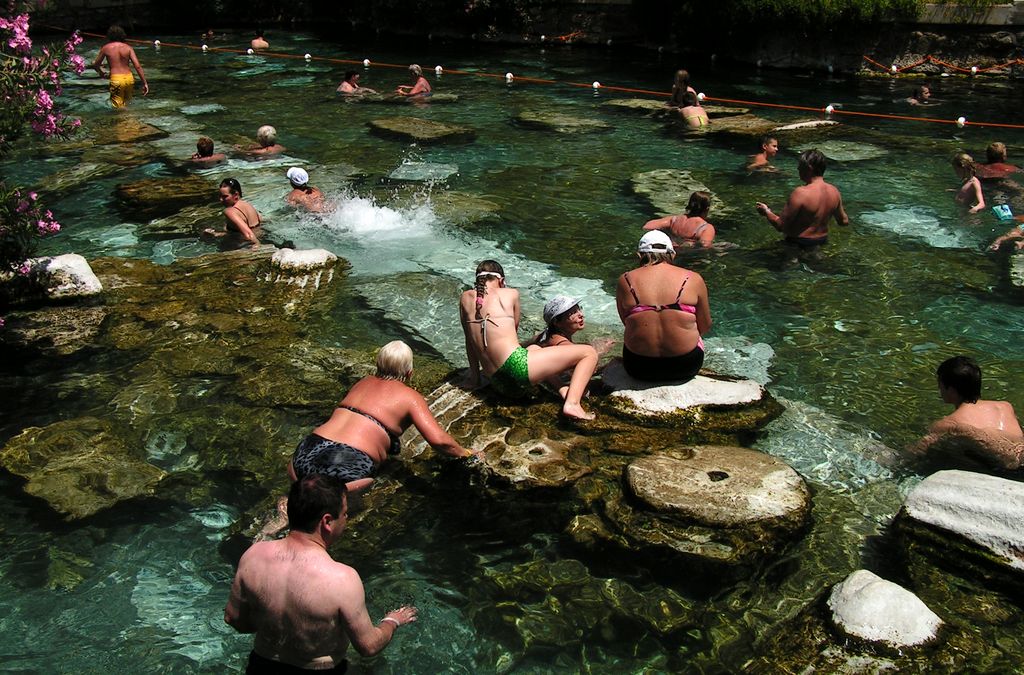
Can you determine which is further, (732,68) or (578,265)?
(732,68)

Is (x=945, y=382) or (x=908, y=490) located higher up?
(x=945, y=382)

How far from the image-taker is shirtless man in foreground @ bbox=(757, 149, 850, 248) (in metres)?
10.0

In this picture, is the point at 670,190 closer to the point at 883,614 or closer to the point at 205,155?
the point at 205,155

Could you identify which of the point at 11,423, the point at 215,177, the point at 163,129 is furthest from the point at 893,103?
the point at 11,423

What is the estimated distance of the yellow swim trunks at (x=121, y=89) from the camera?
17.5m

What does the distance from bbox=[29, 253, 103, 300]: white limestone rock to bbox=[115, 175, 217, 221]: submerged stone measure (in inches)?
120

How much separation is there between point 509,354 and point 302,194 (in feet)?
21.6

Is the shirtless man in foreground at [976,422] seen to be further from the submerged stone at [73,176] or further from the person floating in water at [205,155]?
the submerged stone at [73,176]

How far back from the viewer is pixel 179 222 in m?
12.0

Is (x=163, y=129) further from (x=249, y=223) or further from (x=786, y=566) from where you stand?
(x=786, y=566)

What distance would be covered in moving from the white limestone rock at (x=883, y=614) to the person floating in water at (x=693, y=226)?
20.2 ft

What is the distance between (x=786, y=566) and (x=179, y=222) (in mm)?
9734

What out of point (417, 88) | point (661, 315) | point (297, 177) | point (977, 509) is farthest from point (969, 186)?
point (417, 88)

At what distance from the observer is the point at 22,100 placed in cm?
749
